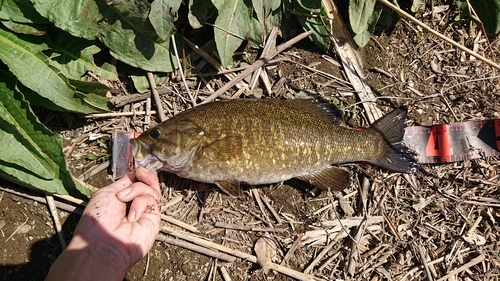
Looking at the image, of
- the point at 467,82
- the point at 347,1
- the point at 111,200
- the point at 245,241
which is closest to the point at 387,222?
the point at 245,241

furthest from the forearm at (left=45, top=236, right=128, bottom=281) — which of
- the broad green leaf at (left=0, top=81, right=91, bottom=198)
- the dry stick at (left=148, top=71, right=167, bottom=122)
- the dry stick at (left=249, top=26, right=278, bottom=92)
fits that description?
the dry stick at (left=249, top=26, right=278, bottom=92)

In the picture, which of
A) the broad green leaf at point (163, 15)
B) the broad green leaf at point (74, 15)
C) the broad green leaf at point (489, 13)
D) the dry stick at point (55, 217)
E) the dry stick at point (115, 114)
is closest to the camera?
the broad green leaf at point (74, 15)

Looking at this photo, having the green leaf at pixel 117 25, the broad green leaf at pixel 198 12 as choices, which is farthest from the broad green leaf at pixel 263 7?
the green leaf at pixel 117 25

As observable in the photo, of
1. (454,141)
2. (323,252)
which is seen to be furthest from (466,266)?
(323,252)

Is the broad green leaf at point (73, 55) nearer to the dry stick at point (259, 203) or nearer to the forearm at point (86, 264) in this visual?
the forearm at point (86, 264)

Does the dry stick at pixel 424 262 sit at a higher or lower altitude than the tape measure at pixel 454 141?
lower

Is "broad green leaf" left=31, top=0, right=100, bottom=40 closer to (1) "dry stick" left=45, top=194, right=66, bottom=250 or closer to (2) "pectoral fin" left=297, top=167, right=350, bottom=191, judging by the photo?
(1) "dry stick" left=45, top=194, right=66, bottom=250

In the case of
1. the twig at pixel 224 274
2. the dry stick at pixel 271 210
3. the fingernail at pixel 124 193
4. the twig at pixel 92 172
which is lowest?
the twig at pixel 224 274

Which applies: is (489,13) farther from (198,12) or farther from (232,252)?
(232,252)
